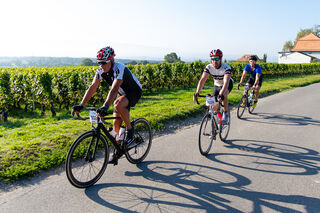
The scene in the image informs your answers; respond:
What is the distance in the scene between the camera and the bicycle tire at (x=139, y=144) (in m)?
4.55

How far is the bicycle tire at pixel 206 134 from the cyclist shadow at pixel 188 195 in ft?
2.68

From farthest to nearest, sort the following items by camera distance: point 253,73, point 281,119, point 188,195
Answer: point 253,73 < point 281,119 < point 188,195

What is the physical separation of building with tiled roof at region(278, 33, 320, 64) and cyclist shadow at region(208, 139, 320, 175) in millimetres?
81394

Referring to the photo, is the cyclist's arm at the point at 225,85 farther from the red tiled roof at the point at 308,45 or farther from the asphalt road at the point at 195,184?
the red tiled roof at the point at 308,45

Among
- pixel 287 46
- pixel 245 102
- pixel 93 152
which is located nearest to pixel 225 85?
pixel 93 152

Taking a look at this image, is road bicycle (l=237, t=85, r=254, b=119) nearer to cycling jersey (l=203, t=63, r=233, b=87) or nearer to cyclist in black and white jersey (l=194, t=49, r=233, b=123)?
cyclist in black and white jersey (l=194, t=49, r=233, b=123)

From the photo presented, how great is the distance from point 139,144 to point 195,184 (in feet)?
4.80

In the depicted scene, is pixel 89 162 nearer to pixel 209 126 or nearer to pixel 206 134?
pixel 206 134

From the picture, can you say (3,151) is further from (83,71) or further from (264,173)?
(83,71)

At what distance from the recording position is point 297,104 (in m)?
11.6

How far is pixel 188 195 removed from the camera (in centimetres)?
354

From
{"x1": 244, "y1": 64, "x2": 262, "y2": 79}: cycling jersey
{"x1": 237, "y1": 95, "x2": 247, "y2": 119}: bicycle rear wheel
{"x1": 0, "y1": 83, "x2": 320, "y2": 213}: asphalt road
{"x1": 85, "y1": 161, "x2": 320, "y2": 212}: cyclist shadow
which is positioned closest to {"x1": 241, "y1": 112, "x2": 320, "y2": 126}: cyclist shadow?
{"x1": 237, "y1": 95, "x2": 247, "y2": 119}: bicycle rear wheel

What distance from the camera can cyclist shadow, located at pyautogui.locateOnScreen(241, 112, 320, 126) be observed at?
8.06 meters

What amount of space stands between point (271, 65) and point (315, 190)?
32.4 m
